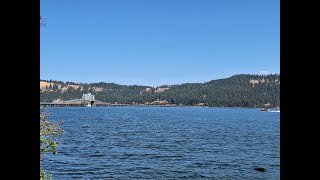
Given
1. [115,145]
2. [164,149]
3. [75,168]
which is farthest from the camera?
[115,145]

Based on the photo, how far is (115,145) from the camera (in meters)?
50.9
